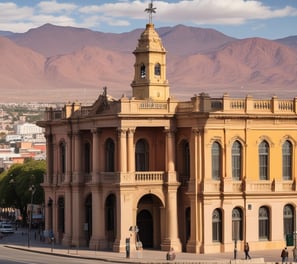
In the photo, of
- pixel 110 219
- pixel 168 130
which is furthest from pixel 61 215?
pixel 168 130

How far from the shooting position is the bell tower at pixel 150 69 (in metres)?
84.7

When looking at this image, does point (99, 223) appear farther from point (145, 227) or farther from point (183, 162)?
point (183, 162)

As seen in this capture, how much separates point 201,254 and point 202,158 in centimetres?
615

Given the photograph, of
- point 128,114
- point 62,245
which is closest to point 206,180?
point 128,114

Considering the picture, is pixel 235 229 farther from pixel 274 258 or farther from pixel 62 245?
pixel 62 245

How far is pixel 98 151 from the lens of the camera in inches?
3258

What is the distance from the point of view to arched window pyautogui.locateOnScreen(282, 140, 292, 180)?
8150cm

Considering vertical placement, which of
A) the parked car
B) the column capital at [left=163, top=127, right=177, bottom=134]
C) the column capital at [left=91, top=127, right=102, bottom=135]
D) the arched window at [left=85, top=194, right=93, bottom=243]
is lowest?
the parked car

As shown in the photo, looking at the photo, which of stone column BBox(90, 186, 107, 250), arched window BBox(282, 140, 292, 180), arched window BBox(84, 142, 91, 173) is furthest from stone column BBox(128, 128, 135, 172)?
arched window BBox(282, 140, 292, 180)

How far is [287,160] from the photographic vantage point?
81562 mm

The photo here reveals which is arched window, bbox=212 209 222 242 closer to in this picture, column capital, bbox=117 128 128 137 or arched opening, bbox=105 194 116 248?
arched opening, bbox=105 194 116 248

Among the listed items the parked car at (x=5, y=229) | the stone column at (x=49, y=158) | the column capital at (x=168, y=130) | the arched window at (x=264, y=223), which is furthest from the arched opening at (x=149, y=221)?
the parked car at (x=5, y=229)

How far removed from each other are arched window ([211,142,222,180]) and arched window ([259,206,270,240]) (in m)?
3.98

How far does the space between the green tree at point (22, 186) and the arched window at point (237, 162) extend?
38.5 metres
